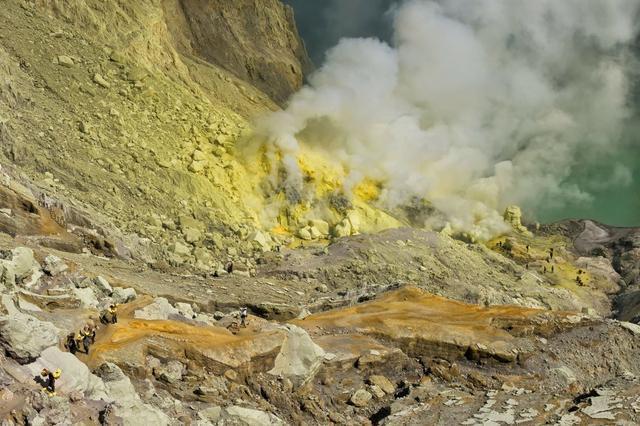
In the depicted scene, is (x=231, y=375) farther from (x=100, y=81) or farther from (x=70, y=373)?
(x=100, y=81)

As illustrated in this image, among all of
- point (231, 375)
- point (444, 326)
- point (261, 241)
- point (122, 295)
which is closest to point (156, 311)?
point (122, 295)

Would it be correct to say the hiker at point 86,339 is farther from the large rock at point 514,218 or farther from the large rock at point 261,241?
the large rock at point 514,218

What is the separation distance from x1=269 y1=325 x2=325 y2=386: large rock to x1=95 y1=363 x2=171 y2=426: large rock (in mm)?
4113

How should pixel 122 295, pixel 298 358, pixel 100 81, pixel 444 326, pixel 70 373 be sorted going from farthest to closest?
pixel 100 81 → pixel 444 326 → pixel 122 295 → pixel 298 358 → pixel 70 373

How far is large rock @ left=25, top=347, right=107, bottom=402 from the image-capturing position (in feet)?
37.5

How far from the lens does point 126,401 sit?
11742 mm

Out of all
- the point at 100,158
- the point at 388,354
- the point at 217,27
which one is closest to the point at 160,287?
the point at 388,354

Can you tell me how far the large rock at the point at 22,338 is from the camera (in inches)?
453

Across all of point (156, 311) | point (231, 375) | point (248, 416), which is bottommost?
point (248, 416)

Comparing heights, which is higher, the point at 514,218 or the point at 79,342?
the point at 514,218

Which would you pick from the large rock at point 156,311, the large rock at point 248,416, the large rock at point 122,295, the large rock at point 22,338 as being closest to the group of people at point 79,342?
the large rock at point 22,338

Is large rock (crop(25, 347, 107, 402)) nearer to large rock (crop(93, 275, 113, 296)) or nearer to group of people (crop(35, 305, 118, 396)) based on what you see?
group of people (crop(35, 305, 118, 396))

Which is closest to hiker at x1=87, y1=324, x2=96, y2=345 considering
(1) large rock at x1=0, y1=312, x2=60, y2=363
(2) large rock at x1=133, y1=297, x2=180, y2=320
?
(1) large rock at x1=0, y1=312, x2=60, y2=363

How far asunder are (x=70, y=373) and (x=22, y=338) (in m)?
1.13
